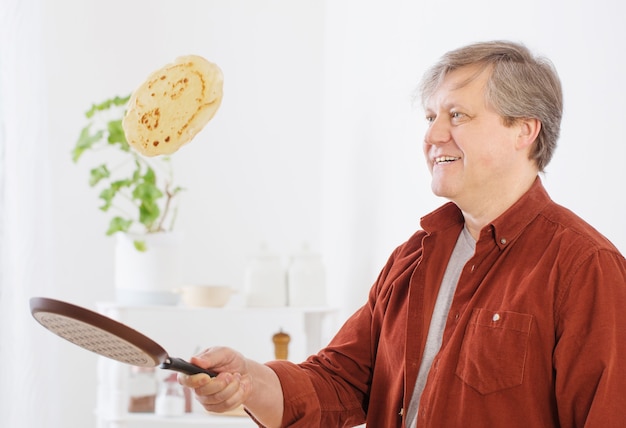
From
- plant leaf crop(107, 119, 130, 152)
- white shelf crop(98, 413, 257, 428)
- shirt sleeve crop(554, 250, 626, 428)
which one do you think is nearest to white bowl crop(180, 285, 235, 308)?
white shelf crop(98, 413, 257, 428)

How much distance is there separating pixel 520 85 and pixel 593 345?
439mm

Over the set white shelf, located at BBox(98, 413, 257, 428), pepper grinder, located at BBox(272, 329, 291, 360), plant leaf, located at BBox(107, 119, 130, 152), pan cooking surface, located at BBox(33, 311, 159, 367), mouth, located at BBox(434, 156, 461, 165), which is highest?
plant leaf, located at BBox(107, 119, 130, 152)

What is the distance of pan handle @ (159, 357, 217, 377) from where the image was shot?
1.20m

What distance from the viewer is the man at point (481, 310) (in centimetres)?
121

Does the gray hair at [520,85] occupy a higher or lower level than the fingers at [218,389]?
higher

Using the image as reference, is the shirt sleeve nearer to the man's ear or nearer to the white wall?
the man's ear

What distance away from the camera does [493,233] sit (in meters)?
1.39

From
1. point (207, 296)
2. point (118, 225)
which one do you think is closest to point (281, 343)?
point (207, 296)

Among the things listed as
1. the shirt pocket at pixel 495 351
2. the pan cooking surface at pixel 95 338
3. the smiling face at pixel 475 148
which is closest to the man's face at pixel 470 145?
the smiling face at pixel 475 148

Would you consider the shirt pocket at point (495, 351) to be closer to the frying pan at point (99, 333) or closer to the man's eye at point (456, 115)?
the man's eye at point (456, 115)

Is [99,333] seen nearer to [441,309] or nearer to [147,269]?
[441,309]

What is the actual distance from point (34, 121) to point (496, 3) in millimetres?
1322

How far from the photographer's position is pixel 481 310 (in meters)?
1.33

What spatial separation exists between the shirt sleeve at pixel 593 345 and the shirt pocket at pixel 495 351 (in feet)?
0.18
